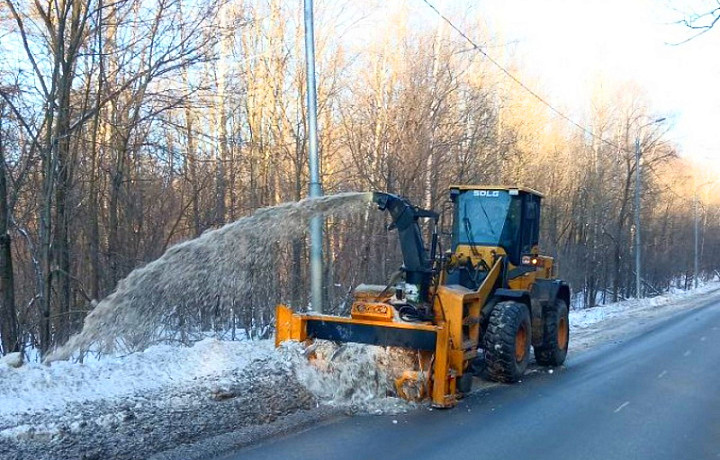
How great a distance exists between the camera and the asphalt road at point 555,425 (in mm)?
7215

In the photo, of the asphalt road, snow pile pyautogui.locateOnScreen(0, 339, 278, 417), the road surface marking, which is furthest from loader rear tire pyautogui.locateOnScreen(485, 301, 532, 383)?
snow pile pyautogui.locateOnScreen(0, 339, 278, 417)

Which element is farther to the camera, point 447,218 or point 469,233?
point 447,218

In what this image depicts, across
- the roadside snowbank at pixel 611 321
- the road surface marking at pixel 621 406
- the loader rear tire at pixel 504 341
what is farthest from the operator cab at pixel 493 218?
the roadside snowbank at pixel 611 321

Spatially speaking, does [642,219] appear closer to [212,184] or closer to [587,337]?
[587,337]

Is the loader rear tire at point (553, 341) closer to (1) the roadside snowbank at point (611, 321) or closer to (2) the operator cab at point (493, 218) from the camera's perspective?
(2) the operator cab at point (493, 218)

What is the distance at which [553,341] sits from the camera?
12.7 m

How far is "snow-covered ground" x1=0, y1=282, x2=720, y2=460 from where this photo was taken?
22.2ft

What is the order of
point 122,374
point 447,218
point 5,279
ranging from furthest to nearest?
1. point 447,218
2. point 5,279
3. point 122,374

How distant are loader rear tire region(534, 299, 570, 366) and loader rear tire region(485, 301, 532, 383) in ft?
5.67

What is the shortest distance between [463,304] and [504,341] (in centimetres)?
122

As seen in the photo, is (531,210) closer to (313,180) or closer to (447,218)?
(313,180)

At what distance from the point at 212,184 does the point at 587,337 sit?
985 cm

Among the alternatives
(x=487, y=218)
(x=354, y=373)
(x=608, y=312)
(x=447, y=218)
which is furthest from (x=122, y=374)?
(x=608, y=312)

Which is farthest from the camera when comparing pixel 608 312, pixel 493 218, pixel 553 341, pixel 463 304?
pixel 608 312
